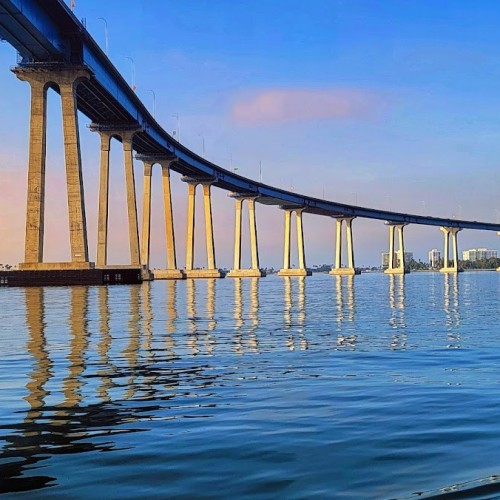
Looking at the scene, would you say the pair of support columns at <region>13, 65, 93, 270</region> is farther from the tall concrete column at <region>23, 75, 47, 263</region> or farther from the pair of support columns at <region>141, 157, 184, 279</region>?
the pair of support columns at <region>141, 157, 184, 279</region>

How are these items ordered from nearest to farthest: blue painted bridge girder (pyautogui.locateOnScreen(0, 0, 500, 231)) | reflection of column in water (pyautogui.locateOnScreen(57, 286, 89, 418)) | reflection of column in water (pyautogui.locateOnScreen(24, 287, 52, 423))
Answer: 1. reflection of column in water (pyautogui.locateOnScreen(24, 287, 52, 423))
2. reflection of column in water (pyautogui.locateOnScreen(57, 286, 89, 418))
3. blue painted bridge girder (pyautogui.locateOnScreen(0, 0, 500, 231))

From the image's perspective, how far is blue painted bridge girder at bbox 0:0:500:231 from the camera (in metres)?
62.7

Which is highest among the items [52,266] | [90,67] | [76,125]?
[90,67]

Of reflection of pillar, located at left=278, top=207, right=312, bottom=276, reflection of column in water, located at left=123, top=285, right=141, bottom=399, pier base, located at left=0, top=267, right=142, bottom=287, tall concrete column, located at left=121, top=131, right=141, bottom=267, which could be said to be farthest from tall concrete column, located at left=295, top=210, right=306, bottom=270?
reflection of column in water, located at left=123, top=285, right=141, bottom=399

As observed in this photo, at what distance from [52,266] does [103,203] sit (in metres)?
33.1

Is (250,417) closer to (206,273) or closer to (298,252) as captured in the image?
(206,273)

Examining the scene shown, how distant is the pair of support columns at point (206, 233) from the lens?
146125mm

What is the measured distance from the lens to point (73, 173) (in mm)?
72625

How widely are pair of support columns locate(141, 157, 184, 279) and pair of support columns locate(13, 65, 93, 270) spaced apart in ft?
170

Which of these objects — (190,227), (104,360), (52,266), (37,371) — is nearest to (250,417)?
(37,371)

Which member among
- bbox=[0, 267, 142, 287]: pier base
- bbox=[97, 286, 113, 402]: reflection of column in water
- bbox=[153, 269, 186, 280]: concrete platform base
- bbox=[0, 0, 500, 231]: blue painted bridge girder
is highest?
bbox=[0, 0, 500, 231]: blue painted bridge girder

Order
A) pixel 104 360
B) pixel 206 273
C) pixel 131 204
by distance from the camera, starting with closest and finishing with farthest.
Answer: pixel 104 360 < pixel 131 204 < pixel 206 273

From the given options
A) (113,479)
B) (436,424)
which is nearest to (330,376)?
(436,424)

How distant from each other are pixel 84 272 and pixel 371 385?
62.0 metres
